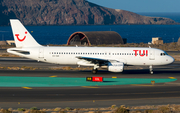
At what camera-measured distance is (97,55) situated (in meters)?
43.6

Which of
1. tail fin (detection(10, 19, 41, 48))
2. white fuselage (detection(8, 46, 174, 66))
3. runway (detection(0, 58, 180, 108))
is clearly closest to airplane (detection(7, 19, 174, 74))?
white fuselage (detection(8, 46, 174, 66))

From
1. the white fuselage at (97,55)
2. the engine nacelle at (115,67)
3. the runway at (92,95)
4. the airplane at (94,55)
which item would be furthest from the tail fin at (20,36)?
the engine nacelle at (115,67)

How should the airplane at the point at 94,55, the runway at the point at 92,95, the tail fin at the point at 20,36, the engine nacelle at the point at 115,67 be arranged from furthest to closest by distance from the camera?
the tail fin at the point at 20,36 < the airplane at the point at 94,55 < the engine nacelle at the point at 115,67 < the runway at the point at 92,95

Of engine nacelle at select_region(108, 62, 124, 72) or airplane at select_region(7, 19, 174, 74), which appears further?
airplane at select_region(7, 19, 174, 74)

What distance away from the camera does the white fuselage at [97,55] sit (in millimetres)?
43562

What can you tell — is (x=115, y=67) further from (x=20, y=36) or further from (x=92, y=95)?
(x=20, y=36)

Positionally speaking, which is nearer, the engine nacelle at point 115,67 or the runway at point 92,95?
the runway at point 92,95

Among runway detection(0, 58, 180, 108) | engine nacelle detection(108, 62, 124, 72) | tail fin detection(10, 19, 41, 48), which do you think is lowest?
runway detection(0, 58, 180, 108)

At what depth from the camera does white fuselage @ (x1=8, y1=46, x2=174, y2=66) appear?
143ft

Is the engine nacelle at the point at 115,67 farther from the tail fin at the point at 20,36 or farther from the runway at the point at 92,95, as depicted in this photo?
the tail fin at the point at 20,36

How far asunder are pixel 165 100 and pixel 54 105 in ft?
35.2

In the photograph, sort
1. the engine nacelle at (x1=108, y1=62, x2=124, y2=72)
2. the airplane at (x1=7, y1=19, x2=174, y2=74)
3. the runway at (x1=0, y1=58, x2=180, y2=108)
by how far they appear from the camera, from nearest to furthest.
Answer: the runway at (x1=0, y1=58, x2=180, y2=108), the engine nacelle at (x1=108, y1=62, x2=124, y2=72), the airplane at (x1=7, y1=19, x2=174, y2=74)

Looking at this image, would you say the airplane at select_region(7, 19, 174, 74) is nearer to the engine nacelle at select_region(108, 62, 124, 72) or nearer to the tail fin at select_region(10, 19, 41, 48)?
the tail fin at select_region(10, 19, 41, 48)

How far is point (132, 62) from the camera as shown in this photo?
43.9 m
